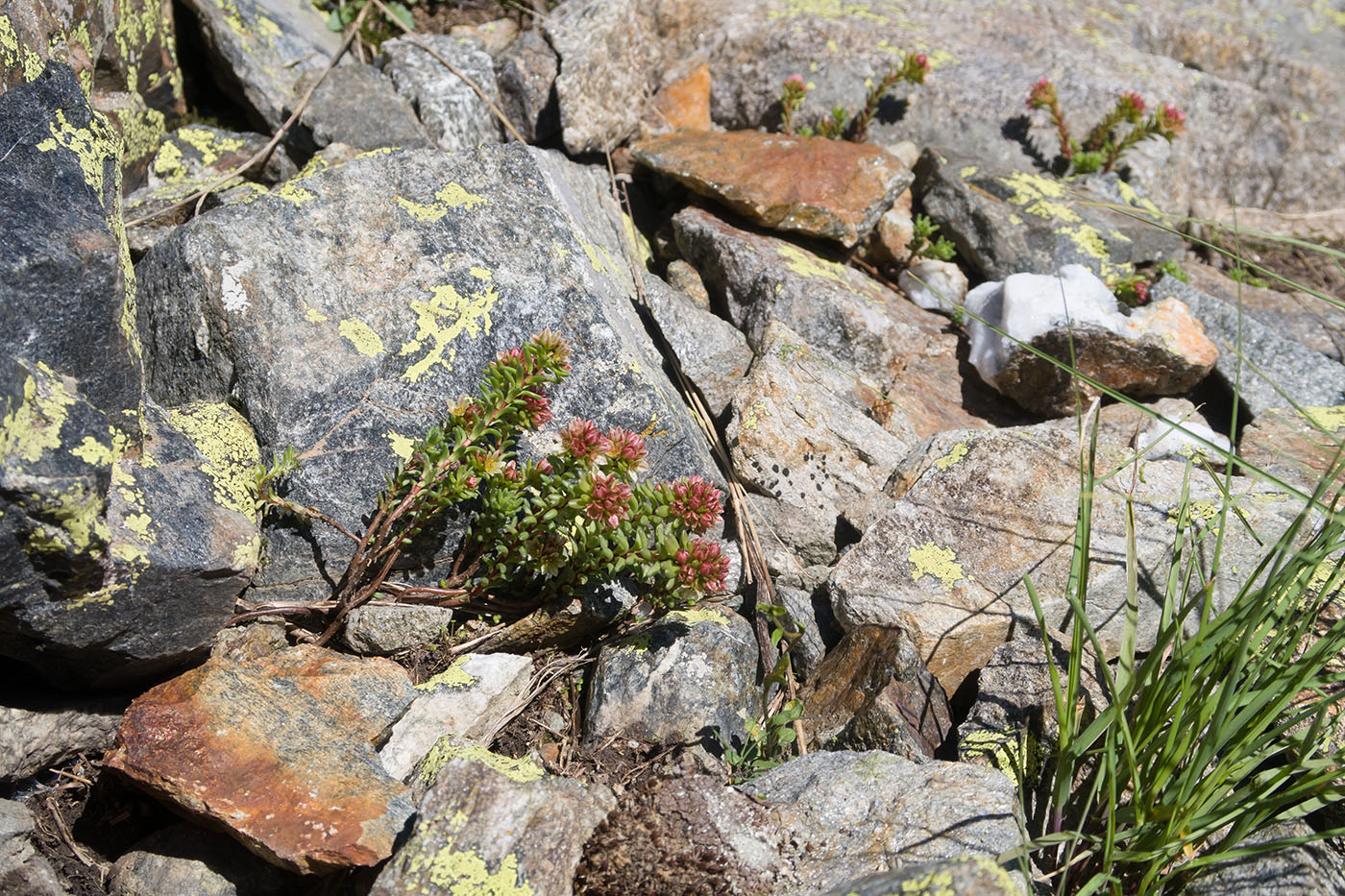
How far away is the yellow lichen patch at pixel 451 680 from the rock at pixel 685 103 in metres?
3.79

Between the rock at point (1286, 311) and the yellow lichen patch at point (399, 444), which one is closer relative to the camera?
the yellow lichen patch at point (399, 444)

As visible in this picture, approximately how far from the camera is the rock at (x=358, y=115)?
4.62m

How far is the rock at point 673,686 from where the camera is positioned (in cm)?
308

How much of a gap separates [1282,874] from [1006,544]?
141cm

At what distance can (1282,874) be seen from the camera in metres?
2.41

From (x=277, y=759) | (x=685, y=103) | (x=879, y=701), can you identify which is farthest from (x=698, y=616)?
(x=685, y=103)

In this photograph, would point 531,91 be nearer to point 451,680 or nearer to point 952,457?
point 952,457

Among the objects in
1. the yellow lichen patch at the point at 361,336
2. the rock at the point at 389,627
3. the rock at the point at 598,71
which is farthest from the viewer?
the rock at the point at 598,71

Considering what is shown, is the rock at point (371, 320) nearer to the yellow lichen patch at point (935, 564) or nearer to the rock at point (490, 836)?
the yellow lichen patch at point (935, 564)

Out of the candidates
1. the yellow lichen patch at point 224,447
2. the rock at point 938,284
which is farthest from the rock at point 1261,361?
the yellow lichen patch at point 224,447

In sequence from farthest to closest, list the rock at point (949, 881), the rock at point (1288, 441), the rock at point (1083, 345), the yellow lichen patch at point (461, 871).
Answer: the rock at point (1083, 345)
the rock at point (1288, 441)
the yellow lichen patch at point (461, 871)
the rock at point (949, 881)

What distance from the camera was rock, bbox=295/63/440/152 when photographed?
4617mm

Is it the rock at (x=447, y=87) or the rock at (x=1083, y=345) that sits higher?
the rock at (x=447, y=87)

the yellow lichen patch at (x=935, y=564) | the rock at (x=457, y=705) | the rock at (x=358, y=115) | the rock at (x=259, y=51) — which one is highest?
the rock at (x=259, y=51)
